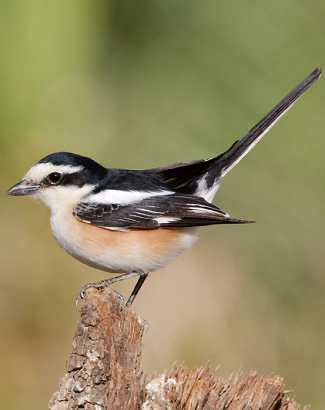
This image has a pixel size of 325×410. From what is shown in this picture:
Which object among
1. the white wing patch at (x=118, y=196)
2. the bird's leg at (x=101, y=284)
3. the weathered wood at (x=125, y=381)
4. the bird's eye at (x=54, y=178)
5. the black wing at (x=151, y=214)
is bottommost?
the weathered wood at (x=125, y=381)

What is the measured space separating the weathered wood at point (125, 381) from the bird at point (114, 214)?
0.71 metres

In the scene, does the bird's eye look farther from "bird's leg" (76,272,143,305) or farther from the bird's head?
"bird's leg" (76,272,143,305)

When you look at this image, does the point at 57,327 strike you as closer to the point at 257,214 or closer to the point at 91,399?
the point at 257,214

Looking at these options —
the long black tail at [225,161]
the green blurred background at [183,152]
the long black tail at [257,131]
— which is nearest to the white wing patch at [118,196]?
the long black tail at [225,161]

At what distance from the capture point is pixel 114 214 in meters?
4.41

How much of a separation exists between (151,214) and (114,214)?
0.17 metres

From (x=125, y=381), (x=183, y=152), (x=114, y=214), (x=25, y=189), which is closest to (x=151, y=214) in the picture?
(x=114, y=214)

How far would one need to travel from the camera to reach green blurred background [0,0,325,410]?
5.16 m

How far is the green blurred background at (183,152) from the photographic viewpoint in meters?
5.16

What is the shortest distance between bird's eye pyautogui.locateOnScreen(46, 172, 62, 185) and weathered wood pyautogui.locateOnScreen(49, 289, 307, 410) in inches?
39.5

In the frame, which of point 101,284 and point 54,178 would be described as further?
point 54,178

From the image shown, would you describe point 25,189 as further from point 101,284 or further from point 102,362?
point 102,362

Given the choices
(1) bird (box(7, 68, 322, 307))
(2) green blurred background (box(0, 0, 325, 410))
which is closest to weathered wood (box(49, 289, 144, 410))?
(1) bird (box(7, 68, 322, 307))

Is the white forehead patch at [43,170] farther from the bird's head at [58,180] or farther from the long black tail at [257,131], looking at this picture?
the long black tail at [257,131]
